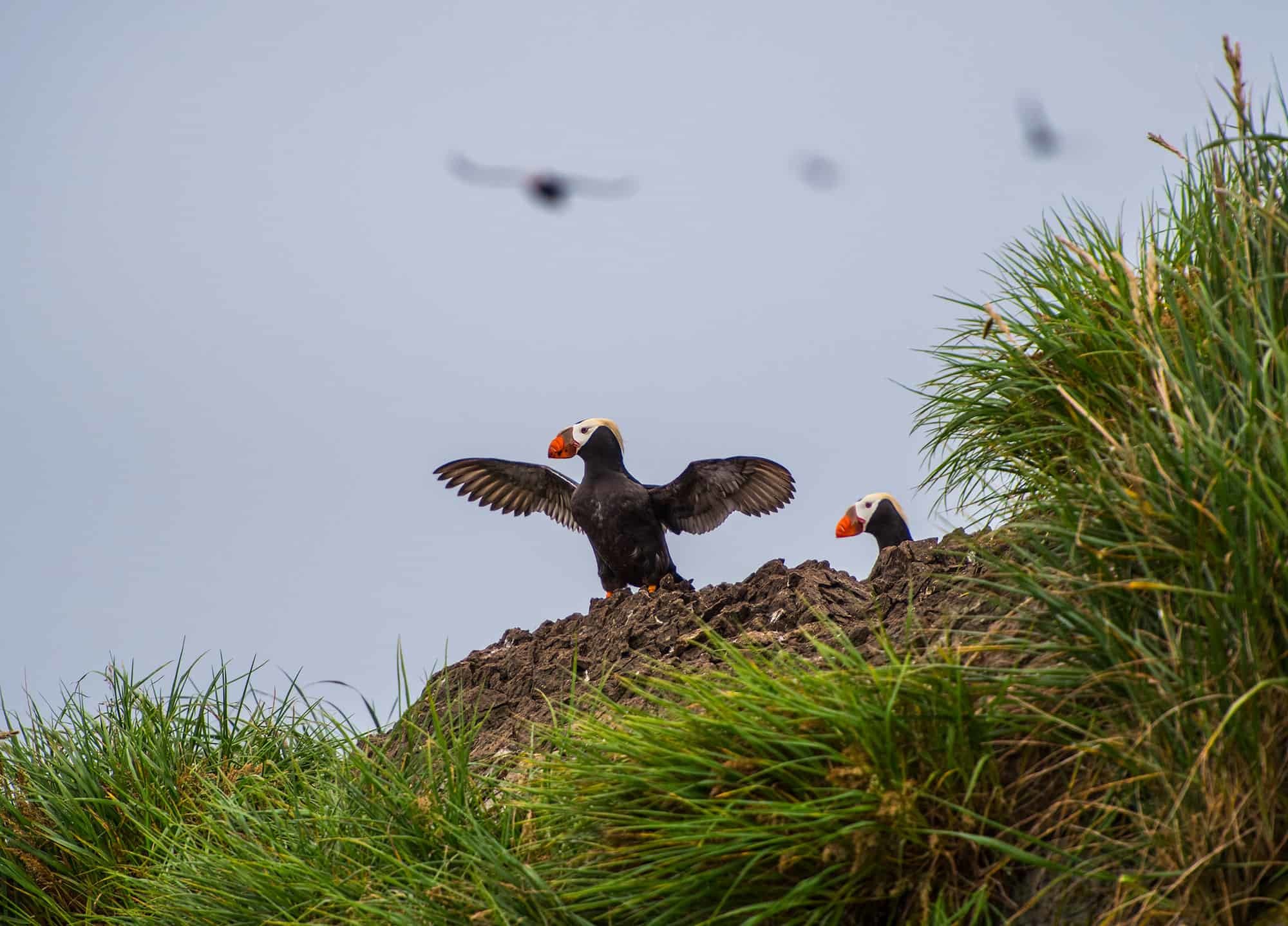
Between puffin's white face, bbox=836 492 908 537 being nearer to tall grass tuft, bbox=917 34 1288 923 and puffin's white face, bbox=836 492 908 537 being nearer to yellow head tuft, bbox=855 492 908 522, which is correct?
yellow head tuft, bbox=855 492 908 522

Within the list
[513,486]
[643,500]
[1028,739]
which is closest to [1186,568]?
[1028,739]

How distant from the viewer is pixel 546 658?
565cm

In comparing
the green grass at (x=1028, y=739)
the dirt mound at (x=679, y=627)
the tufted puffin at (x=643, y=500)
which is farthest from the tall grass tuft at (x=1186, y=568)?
the tufted puffin at (x=643, y=500)

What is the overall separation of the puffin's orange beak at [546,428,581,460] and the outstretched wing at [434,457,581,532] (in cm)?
104

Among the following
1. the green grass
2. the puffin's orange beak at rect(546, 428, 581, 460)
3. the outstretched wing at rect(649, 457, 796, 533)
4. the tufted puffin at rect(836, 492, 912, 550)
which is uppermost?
the puffin's orange beak at rect(546, 428, 581, 460)

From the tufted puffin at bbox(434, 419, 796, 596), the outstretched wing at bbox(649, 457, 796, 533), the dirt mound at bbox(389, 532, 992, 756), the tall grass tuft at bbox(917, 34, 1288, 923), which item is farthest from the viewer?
the outstretched wing at bbox(649, 457, 796, 533)

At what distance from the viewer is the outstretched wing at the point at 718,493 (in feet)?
26.4

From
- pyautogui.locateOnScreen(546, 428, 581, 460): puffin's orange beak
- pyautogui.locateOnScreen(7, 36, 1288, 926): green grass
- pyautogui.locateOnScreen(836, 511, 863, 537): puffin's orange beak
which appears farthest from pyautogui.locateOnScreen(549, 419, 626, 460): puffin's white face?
pyautogui.locateOnScreen(7, 36, 1288, 926): green grass

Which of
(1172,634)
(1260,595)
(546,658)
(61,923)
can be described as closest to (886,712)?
(1172,634)

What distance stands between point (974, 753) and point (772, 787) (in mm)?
523

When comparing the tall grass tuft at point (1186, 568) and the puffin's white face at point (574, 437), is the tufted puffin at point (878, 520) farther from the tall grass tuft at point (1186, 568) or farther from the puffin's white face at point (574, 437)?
the tall grass tuft at point (1186, 568)

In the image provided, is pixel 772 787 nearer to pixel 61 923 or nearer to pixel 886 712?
pixel 886 712

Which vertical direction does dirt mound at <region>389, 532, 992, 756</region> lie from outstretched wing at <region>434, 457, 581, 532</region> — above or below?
below

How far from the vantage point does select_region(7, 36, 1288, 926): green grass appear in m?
2.77
